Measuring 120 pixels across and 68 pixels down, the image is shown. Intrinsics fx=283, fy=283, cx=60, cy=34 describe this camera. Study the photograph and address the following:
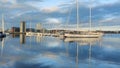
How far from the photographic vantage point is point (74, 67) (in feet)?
69.6

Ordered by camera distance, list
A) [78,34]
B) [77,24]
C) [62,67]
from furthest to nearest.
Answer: [78,34]
[77,24]
[62,67]

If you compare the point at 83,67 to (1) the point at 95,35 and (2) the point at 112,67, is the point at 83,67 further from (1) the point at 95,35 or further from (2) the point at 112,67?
(1) the point at 95,35

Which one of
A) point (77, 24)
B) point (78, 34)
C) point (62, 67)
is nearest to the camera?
point (62, 67)

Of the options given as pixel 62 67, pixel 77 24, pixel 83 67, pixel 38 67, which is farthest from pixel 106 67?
pixel 77 24

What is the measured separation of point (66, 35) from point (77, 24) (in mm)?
8745

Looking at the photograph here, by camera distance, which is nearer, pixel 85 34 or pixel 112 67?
pixel 112 67

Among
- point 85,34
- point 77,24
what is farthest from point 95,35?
point 77,24

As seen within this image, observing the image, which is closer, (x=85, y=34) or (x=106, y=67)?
(x=106, y=67)

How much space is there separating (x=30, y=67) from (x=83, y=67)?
396cm

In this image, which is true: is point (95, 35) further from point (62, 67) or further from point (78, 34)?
point (62, 67)

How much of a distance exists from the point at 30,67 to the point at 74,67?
130 inches

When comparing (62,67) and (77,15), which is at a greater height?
(77,15)

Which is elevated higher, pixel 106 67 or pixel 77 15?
pixel 77 15

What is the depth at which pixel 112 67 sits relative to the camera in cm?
2169
